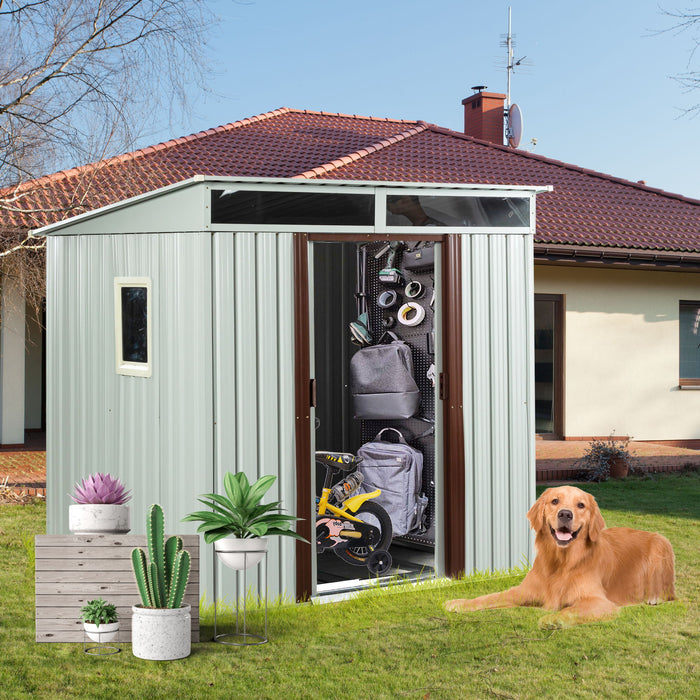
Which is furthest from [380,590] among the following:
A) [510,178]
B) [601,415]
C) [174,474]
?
[510,178]

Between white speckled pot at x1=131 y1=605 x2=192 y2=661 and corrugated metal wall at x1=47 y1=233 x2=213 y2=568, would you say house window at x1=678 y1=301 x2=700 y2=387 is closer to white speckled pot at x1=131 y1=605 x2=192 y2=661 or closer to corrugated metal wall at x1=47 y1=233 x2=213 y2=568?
corrugated metal wall at x1=47 y1=233 x2=213 y2=568

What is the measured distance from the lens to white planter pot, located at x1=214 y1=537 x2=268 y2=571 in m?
5.02

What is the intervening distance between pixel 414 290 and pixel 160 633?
12.5 feet

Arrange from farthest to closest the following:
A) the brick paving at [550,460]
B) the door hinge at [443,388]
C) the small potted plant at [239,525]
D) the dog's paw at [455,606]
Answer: the brick paving at [550,460] < the door hinge at [443,388] < the dog's paw at [455,606] < the small potted plant at [239,525]

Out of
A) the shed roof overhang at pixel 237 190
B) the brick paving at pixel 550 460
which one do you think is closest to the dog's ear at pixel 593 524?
the shed roof overhang at pixel 237 190

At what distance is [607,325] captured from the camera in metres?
14.9

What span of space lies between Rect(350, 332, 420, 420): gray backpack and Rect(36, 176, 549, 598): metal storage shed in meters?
1.16

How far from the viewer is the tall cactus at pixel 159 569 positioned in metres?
4.80

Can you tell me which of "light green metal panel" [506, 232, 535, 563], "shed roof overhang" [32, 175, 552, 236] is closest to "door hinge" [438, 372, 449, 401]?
"light green metal panel" [506, 232, 535, 563]

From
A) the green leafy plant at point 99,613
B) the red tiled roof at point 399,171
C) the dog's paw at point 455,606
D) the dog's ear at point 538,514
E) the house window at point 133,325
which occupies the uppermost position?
the red tiled roof at point 399,171

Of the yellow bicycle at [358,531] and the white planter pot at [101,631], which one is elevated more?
the yellow bicycle at [358,531]

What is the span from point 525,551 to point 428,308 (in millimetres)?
2079

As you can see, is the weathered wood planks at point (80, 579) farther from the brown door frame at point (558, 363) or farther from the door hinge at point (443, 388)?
the brown door frame at point (558, 363)

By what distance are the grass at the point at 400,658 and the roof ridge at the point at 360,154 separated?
9086 mm
